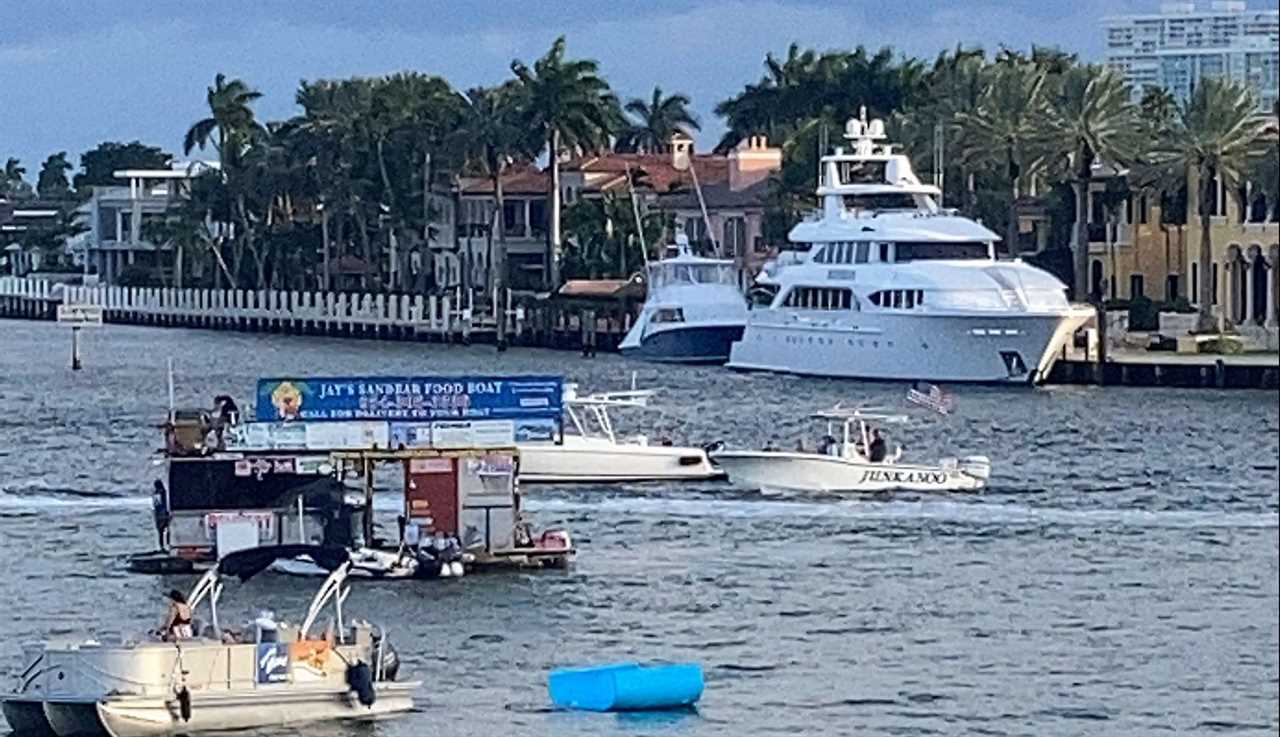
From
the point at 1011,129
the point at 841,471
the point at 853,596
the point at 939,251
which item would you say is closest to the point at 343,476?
the point at 853,596

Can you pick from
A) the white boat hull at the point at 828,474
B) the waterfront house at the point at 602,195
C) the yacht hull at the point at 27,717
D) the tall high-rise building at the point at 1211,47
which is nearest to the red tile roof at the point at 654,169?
the waterfront house at the point at 602,195

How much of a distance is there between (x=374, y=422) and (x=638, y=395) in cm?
2041

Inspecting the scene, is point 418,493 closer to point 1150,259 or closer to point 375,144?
point 1150,259

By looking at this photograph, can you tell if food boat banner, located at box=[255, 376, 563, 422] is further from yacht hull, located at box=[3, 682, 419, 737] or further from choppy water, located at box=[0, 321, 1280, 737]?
yacht hull, located at box=[3, 682, 419, 737]

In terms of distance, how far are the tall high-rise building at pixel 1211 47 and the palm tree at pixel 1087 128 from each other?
367ft

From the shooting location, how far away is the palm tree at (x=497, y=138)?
566ft

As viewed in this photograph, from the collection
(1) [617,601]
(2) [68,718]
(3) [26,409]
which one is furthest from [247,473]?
(3) [26,409]

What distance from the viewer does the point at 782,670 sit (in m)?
42.4

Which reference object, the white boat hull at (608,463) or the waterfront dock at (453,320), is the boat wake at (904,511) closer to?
the white boat hull at (608,463)

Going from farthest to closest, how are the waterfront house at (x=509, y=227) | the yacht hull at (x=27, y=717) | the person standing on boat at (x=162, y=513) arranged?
the waterfront house at (x=509, y=227) → the person standing on boat at (x=162, y=513) → the yacht hull at (x=27, y=717)

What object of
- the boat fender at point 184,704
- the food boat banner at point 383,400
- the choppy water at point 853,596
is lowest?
the choppy water at point 853,596

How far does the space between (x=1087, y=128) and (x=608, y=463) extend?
63.2 m

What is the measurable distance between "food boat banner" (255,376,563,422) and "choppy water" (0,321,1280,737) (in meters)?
2.99

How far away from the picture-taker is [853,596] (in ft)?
167
